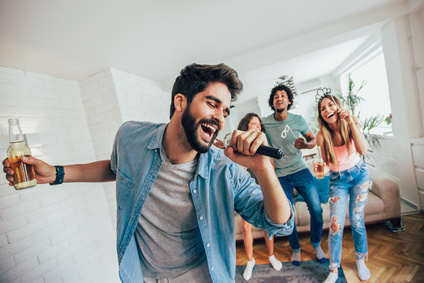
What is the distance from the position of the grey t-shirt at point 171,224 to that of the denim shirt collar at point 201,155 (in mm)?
61

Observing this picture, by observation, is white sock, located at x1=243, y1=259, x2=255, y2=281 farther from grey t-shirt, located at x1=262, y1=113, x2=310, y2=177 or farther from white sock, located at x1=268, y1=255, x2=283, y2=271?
grey t-shirt, located at x1=262, y1=113, x2=310, y2=177

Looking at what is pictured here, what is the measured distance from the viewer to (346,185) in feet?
6.03

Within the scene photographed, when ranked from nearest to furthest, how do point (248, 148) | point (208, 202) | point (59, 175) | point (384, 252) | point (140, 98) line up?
1. point (248, 148)
2. point (208, 202)
3. point (59, 175)
4. point (384, 252)
5. point (140, 98)

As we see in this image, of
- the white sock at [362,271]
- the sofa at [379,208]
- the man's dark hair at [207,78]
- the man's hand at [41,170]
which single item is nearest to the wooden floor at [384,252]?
the white sock at [362,271]

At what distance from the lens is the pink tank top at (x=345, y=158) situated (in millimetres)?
1834

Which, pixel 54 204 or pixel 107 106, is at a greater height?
pixel 107 106

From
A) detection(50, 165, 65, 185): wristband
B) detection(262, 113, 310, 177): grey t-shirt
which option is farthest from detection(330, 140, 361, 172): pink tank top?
detection(50, 165, 65, 185): wristband

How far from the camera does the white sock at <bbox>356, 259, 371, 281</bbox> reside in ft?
6.06

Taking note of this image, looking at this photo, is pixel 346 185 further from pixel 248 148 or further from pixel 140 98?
pixel 140 98

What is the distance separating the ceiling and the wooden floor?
8.14 ft

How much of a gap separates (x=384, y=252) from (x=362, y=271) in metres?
0.50

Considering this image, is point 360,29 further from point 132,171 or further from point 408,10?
point 132,171

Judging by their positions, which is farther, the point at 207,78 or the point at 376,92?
the point at 376,92

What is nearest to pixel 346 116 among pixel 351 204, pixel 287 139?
pixel 287 139
